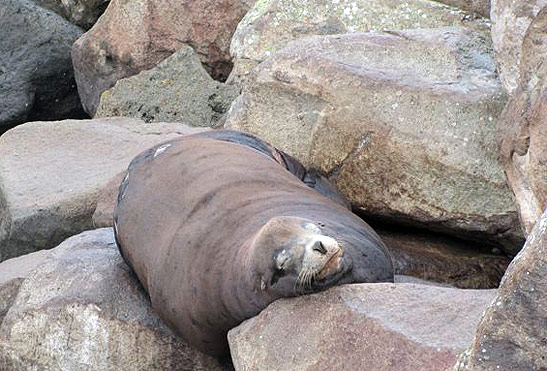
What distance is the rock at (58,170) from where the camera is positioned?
664 cm

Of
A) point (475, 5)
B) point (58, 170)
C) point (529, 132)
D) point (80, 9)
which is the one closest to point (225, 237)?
point (529, 132)

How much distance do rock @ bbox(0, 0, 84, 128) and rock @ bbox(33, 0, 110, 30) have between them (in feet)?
1.31

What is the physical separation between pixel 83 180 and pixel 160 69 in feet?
4.42

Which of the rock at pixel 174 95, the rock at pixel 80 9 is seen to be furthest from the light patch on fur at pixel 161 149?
the rock at pixel 80 9

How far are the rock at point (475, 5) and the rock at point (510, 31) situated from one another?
1.05 m

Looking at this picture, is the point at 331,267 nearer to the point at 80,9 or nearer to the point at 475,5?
the point at 475,5

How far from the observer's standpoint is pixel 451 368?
360 cm

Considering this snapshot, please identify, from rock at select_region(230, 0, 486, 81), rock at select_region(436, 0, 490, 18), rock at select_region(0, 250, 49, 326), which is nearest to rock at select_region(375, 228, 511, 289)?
rock at select_region(436, 0, 490, 18)

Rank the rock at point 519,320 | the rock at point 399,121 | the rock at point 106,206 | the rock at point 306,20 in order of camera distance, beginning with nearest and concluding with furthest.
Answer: the rock at point 519,320 < the rock at point 399,121 < the rock at point 106,206 < the rock at point 306,20

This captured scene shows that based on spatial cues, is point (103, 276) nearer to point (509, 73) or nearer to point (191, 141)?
point (191, 141)

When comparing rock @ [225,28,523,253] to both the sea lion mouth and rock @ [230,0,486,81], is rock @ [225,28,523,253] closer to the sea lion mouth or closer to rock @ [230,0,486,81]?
rock @ [230,0,486,81]

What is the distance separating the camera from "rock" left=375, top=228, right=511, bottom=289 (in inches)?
219

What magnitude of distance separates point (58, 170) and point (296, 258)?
10.5 ft

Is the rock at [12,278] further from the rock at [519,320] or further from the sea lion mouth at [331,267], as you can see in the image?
the rock at [519,320]
